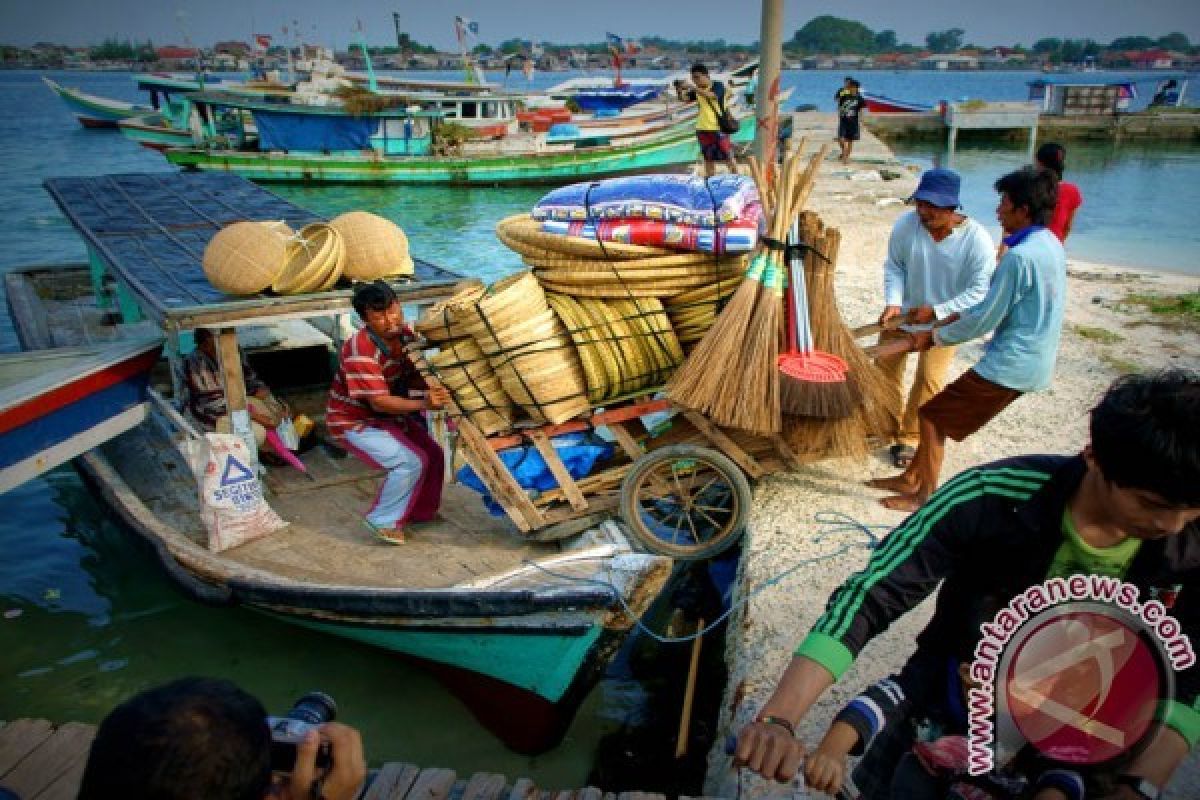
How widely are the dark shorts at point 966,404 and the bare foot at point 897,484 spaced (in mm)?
462

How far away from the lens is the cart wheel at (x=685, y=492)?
4.37 m

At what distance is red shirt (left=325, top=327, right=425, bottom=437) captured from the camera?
4477mm

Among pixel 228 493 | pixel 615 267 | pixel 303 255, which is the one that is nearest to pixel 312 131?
pixel 303 255

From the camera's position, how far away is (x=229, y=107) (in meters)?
23.3

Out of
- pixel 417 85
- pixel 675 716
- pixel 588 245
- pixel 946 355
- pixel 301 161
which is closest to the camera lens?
pixel 588 245

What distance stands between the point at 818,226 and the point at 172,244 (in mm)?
4760

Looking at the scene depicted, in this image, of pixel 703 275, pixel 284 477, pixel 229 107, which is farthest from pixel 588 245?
pixel 229 107

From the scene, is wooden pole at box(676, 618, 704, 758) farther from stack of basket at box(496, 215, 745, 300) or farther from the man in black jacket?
the man in black jacket

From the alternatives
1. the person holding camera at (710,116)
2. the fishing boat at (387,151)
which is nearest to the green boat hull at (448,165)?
the fishing boat at (387,151)

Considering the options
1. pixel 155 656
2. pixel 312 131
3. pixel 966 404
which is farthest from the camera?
pixel 312 131

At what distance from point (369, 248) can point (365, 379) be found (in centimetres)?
127

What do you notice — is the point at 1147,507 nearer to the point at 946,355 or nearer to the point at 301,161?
the point at 946,355

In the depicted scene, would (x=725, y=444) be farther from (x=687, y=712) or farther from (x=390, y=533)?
(x=390, y=533)

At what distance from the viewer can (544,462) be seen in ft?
15.1
